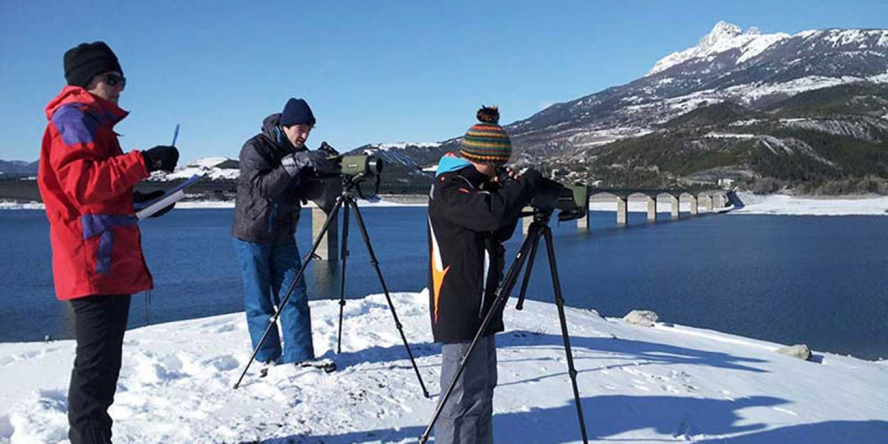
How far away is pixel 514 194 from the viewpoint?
119 inches

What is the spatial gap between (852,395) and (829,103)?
199 metres

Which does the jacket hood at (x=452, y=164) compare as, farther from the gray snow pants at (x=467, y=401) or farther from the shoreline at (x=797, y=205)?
the shoreline at (x=797, y=205)

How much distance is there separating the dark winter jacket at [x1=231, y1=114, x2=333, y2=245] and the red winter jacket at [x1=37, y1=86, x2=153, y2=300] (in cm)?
167

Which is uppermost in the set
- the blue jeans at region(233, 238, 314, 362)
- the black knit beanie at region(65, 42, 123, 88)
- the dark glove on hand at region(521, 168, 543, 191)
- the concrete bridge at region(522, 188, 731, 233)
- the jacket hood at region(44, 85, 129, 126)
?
the black knit beanie at region(65, 42, 123, 88)

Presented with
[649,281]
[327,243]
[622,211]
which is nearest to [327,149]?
[649,281]

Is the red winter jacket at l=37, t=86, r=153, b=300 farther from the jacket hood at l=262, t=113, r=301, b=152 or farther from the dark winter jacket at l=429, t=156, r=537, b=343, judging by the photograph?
the jacket hood at l=262, t=113, r=301, b=152

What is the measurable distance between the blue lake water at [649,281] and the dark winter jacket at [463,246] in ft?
48.6

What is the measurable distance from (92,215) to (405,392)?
2.40 m

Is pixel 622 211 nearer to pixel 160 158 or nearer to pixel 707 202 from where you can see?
pixel 707 202

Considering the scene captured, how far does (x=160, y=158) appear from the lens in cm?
286

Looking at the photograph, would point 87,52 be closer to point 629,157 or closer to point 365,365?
point 365,365

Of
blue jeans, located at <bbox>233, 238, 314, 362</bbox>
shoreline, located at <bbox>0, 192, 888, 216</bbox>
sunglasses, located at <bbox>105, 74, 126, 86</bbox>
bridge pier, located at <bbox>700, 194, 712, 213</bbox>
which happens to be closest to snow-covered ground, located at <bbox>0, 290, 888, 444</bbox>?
blue jeans, located at <bbox>233, 238, 314, 362</bbox>

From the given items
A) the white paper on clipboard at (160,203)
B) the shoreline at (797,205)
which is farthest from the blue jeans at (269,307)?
the shoreline at (797,205)

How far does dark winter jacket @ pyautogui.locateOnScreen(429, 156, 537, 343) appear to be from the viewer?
305cm
